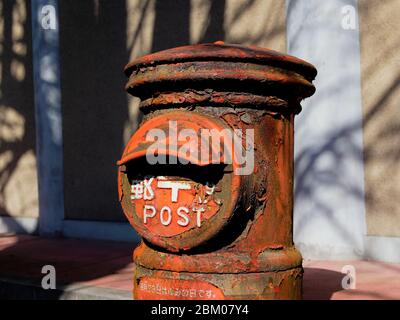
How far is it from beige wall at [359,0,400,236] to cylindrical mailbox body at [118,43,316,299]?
10.6 ft

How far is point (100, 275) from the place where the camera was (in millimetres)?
5004

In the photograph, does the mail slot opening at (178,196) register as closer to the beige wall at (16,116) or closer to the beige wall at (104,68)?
the beige wall at (104,68)

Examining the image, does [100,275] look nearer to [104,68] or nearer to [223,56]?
[223,56]

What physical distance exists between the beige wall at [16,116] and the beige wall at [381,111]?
5.22 metres

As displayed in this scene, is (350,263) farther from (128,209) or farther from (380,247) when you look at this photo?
(128,209)

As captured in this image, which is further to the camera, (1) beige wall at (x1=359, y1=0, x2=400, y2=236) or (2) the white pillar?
(2) the white pillar

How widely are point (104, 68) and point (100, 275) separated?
368 centimetres

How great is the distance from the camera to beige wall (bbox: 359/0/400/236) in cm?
559

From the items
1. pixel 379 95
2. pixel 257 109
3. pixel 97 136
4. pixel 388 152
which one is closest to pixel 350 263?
pixel 388 152

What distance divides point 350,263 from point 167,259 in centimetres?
346

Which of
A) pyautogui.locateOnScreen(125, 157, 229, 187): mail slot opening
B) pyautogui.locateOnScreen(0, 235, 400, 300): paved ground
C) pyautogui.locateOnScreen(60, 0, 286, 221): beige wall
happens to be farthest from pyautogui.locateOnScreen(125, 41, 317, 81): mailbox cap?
pyautogui.locateOnScreen(60, 0, 286, 221): beige wall
